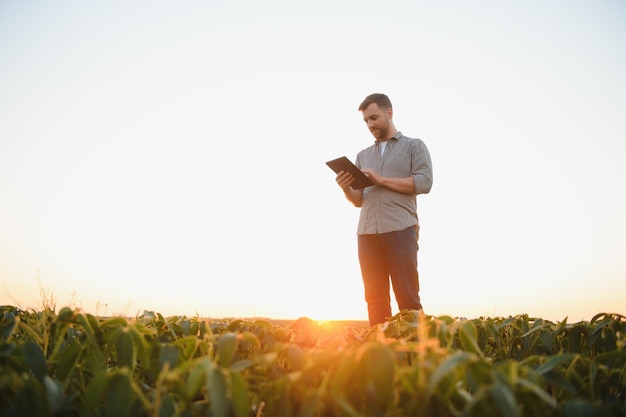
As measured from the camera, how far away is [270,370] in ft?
3.34

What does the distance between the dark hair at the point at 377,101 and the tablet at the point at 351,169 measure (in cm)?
58

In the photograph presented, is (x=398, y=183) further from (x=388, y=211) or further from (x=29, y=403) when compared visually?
(x=29, y=403)

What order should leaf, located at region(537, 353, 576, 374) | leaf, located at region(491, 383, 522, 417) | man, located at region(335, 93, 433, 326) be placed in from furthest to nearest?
man, located at region(335, 93, 433, 326) → leaf, located at region(537, 353, 576, 374) → leaf, located at region(491, 383, 522, 417)

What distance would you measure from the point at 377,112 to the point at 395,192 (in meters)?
0.70

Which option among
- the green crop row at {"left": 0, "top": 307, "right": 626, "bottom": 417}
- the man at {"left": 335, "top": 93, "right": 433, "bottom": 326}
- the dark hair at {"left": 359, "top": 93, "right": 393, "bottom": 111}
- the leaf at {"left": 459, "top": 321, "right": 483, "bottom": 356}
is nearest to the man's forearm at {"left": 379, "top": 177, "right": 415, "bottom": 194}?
the man at {"left": 335, "top": 93, "right": 433, "bottom": 326}

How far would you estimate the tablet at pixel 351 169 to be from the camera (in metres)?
3.46

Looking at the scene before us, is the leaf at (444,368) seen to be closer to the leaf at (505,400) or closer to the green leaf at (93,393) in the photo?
the leaf at (505,400)

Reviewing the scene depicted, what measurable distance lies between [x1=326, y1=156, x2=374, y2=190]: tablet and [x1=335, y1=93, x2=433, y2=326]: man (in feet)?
0.13

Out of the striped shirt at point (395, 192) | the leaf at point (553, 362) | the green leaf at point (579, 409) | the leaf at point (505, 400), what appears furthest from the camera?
the striped shirt at point (395, 192)

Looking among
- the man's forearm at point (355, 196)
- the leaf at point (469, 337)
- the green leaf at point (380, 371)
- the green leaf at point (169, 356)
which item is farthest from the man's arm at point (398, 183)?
the green leaf at point (380, 371)

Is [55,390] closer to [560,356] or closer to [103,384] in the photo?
[103,384]

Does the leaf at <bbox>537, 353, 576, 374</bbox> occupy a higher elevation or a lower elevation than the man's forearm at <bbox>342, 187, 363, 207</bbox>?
lower

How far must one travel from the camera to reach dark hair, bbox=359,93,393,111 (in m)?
3.70

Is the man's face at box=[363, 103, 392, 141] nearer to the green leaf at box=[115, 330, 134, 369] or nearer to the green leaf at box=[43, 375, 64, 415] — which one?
the green leaf at box=[115, 330, 134, 369]
